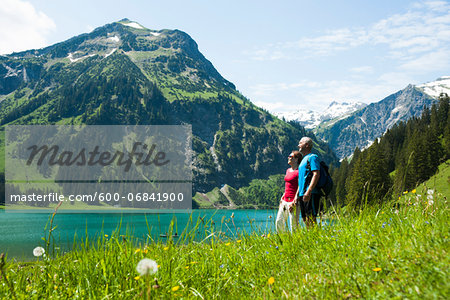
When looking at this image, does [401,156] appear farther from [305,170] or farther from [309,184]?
[305,170]

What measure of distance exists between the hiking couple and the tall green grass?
2212 millimetres

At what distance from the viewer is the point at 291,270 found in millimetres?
3633

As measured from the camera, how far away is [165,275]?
362 cm

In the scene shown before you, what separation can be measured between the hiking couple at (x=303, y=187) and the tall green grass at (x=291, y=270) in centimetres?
221

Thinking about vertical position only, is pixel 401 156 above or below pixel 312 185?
below

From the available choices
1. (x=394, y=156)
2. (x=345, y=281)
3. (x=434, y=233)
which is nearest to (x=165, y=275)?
(x=345, y=281)

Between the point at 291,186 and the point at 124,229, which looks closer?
the point at 291,186

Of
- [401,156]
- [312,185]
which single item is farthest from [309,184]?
[401,156]

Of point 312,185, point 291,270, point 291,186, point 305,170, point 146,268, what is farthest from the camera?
point 291,186

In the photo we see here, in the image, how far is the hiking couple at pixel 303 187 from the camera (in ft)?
24.5

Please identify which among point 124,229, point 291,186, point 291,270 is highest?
point 291,186

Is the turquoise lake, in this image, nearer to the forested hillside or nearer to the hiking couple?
the hiking couple

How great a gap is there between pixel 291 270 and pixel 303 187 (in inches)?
179

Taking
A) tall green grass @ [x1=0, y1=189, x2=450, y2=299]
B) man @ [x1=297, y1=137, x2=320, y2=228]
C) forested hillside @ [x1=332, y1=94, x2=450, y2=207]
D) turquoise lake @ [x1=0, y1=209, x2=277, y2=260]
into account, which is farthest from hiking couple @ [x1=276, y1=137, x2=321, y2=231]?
tall green grass @ [x1=0, y1=189, x2=450, y2=299]
